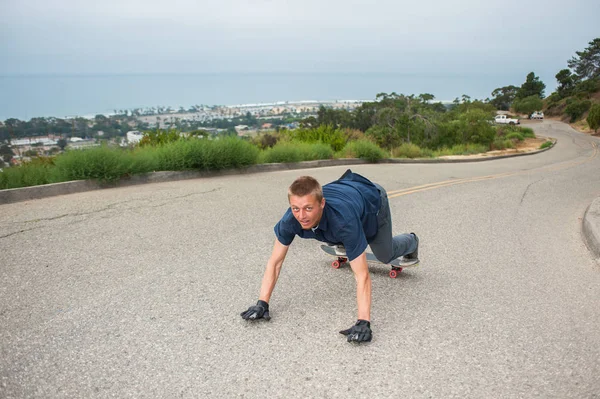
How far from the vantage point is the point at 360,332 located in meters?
3.75

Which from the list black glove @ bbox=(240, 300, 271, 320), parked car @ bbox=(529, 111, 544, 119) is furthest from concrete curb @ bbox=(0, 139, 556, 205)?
parked car @ bbox=(529, 111, 544, 119)

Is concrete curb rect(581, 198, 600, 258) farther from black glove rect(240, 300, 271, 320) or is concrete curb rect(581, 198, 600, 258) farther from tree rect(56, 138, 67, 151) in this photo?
tree rect(56, 138, 67, 151)

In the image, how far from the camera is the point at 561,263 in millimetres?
6305

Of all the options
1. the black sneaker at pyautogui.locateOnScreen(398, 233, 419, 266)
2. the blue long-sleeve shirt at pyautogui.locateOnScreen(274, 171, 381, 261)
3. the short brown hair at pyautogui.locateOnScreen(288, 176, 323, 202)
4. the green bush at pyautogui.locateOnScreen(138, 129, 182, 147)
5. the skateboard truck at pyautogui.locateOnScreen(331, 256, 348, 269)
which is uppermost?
the short brown hair at pyautogui.locateOnScreen(288, 176, 323, 202)

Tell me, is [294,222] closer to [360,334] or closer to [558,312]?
[360,334]

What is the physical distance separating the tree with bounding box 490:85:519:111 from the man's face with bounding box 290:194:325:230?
488 feet

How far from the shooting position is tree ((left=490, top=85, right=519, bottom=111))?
457 ft

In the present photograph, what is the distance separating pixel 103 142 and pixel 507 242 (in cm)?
851

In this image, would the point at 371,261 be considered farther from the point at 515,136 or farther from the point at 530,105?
the point at 530,105

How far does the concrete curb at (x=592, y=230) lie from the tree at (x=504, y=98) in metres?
142

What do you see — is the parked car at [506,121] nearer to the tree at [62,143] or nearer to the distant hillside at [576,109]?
the distant hillside at [576,109]

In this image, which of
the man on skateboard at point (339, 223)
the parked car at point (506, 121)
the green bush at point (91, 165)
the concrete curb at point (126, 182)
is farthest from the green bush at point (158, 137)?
the parked car at point (506, 121)

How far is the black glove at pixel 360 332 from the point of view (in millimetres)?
3713

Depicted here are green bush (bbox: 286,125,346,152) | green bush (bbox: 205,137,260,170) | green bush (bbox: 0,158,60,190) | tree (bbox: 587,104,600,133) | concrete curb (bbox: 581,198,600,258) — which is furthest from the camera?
tree (bbox: 587,104,600,133)
